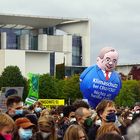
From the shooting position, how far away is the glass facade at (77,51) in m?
107

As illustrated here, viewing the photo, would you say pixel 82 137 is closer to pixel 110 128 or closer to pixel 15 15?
pixel 110 128

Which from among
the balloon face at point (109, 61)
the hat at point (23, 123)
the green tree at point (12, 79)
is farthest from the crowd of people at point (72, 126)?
the green tree at point (12, 79)

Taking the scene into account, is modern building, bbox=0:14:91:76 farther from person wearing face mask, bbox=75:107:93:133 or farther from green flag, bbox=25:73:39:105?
person wearing face mask, bbox=75:107:93:133

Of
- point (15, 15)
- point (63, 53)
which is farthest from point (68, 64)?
point (15, 15)

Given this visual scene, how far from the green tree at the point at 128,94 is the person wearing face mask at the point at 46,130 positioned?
73.1m

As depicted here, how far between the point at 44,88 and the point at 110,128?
70022mm

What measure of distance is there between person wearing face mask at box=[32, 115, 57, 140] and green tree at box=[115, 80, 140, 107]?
7313 centimetres

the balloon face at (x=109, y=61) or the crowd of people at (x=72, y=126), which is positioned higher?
the balloon face at (x=109, y=61)

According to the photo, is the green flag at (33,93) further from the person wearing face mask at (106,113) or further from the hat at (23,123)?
the hat at (23,123)

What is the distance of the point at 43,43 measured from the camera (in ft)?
339

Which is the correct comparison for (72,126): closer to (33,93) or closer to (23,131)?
(23,131)

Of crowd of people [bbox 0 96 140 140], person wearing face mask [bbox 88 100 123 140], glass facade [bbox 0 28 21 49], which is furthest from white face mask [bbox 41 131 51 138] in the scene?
glass facade [bbox 0 28 21 49]

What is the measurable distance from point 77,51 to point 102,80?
311 ft

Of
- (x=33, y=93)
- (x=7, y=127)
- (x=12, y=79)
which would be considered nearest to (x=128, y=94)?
(x=12, y=79)
